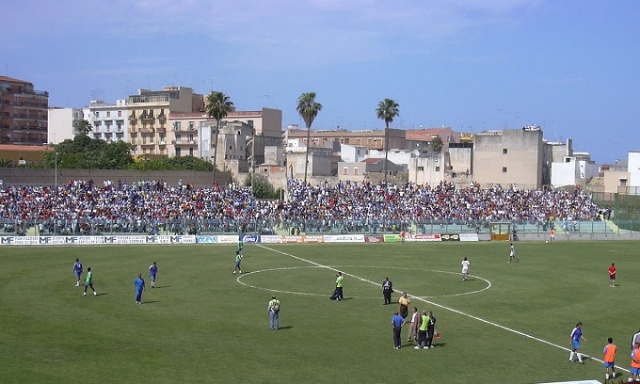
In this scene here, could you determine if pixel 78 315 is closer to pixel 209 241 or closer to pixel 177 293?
pixel 177 293

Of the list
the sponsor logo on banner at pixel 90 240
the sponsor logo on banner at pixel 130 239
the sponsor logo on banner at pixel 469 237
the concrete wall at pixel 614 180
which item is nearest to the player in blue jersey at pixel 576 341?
the sponsor logo on banner at pixel 130 239

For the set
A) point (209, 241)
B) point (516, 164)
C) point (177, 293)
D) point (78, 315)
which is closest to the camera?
point (78, 315)

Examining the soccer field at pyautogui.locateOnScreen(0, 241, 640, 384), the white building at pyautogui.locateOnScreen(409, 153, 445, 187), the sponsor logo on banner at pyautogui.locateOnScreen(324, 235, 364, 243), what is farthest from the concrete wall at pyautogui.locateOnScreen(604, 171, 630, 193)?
the soccer field at pyautogui.locateOnScreen(0, 241, 640, 384)

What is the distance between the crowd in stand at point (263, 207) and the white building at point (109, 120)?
51.7 metres

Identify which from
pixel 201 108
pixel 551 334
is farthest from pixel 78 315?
pixel 201 108

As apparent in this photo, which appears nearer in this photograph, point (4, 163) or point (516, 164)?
point (4, 163)

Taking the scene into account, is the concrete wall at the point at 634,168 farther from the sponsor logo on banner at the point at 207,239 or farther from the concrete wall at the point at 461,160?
→ the sponsor logo on banner at the point at 207,239

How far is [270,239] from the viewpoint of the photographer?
72.2m

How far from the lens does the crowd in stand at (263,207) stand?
2879 inches

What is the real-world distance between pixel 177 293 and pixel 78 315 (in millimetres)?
7747

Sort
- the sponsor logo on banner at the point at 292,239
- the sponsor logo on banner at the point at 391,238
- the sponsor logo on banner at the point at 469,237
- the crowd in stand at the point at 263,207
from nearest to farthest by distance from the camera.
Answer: the sponsor logo on banner at the point at 292,239 < the crowd in stand at the point at 263,207 < the sponsor logo on banner at the point at 391,238 < the sponsor logo on banner at the point at 469,237

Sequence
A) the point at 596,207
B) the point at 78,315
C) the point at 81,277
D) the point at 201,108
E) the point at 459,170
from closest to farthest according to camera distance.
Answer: the point at 78,315 → the point at 81,277 → the point at 596,207 → the point at 459,170 → the point at 201,108

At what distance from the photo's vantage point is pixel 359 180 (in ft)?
392

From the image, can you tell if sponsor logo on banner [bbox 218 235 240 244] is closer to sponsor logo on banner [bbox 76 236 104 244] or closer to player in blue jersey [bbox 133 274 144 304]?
sponsor logo on banner [bbox 76 236 104 244]
